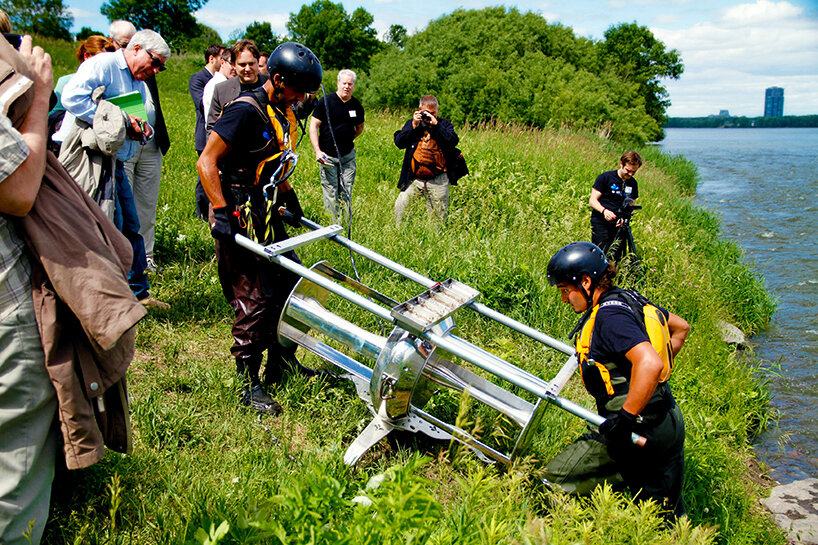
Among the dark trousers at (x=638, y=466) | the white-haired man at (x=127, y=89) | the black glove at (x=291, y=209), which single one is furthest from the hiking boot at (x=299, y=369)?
the dark trousers at (x=638, y=466)

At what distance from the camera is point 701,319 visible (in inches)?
297

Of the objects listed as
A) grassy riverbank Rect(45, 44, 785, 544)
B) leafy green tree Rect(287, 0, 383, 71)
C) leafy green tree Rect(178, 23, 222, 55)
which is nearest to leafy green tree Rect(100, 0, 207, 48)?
leafy green tree Rect(178, 23, 222, 55)

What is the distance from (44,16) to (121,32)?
7202 centimetres

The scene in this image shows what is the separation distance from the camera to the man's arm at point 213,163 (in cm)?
343

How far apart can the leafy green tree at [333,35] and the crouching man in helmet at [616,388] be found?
217ft

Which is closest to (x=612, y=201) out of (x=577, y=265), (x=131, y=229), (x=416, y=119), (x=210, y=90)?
(x=416, y=119)

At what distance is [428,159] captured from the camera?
26.1ft

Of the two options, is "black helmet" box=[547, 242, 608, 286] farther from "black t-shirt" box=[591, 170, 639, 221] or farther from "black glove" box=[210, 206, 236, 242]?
"black t-shirt" box=[591, 170, 639, 221]

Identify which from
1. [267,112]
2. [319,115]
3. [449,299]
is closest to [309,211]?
[319,115]

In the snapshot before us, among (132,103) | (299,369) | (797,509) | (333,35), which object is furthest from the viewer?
(333,35)

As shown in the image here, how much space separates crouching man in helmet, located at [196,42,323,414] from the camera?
3.43 meters

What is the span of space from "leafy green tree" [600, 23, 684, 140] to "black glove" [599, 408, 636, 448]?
154ft

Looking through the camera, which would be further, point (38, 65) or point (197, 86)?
point (197, 86)

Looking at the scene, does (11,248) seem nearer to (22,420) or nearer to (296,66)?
(22,420)
